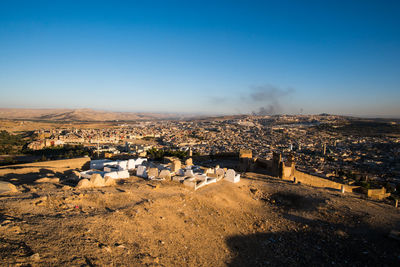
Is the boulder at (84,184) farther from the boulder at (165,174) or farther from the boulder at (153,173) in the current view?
the boulder at (165,174)

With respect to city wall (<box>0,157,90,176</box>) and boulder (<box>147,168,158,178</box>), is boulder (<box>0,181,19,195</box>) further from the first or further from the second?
boulder (<box>147,168,158,178</box>)

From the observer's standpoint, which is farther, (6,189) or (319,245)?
(6,189)

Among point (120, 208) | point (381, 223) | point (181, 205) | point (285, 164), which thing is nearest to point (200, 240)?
point (181, 205)

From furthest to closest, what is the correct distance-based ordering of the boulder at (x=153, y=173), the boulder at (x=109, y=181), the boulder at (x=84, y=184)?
the boulder at (x=153, y=173) → the boulder at (x=109, y=181) → the boulder at (x=84, y=184)

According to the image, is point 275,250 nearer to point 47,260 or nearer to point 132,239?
point 132,239

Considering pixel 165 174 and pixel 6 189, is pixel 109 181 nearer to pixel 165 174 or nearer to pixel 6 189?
Result: pixel 165 174

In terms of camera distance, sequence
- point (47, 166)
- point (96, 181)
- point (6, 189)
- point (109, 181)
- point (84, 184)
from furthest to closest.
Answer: point (47, 166), point (109, 181), point (96, 181), point (84, 184), point (6, 189)

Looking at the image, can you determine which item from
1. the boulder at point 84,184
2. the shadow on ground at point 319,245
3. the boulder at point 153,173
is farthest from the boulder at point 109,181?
the shadow on ground at point 319,245

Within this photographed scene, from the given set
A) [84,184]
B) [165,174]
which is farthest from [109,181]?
[165,174]
